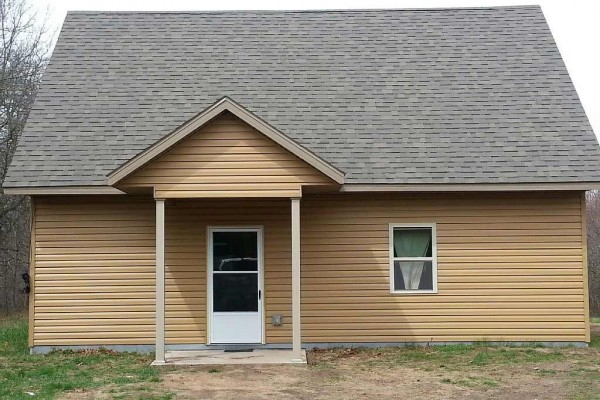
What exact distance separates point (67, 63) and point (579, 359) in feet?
37.9

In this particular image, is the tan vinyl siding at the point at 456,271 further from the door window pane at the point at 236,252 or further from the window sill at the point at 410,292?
the door window pane at the point at 236,252

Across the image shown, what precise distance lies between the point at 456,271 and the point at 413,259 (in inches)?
30.8

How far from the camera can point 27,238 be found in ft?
89.5

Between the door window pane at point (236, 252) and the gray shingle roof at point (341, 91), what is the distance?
2084 mm

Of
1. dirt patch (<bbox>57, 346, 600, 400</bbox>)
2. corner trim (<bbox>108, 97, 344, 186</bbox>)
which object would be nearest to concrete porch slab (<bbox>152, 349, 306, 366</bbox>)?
dirt patch (<bbox>57, 346, 600, 400</bbox>)

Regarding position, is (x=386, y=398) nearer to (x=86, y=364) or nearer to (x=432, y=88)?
(x=86, y=364)

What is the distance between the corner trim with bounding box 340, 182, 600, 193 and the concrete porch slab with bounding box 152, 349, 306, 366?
296cm

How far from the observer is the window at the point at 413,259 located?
1312cm

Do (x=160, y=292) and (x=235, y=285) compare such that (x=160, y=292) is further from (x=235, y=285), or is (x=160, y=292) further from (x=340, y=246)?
(x=340, y=246)

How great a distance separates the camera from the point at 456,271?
13070 mm

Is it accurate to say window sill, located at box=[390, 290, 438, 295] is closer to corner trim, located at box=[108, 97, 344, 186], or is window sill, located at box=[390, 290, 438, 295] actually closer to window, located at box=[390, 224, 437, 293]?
window, located at box=[390, 224, 437, 293]

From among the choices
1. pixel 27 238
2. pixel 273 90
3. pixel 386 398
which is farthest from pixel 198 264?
pixel 27 238

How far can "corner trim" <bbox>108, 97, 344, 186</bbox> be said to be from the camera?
11055 mm

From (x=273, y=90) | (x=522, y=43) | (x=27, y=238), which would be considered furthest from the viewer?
(x=27, y=238)
